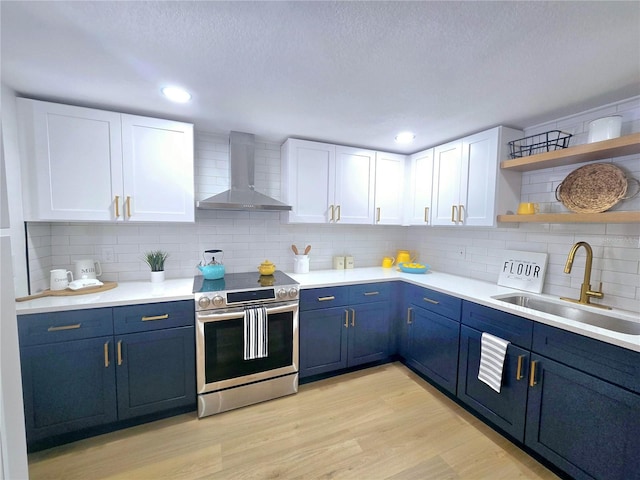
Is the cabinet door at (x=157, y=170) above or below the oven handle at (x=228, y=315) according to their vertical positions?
above

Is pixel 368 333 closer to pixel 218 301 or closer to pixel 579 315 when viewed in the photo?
pixel 218 301

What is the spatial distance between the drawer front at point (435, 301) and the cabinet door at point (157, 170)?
86.1 inches

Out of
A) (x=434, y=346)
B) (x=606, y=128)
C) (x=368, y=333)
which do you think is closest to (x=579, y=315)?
(x=434, y=346)

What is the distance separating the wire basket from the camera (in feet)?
6.98

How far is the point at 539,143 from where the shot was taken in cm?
214

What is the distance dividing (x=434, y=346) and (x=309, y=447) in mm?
1340

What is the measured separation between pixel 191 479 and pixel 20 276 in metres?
1.73

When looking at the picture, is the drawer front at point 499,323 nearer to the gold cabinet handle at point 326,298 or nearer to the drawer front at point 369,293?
the drawer front at point 369,293

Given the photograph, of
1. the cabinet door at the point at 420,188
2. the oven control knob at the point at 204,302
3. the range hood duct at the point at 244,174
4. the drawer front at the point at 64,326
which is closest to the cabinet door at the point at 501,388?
the cabinet door at the point at 420,188

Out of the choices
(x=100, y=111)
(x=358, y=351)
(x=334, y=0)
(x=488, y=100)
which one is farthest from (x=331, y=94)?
(x=358, y=351)

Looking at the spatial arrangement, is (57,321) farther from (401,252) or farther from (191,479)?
(401,252)

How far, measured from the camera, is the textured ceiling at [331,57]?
1.13 metres

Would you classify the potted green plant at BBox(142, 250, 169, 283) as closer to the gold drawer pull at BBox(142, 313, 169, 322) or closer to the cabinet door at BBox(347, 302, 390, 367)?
the gold drawer pull at BBox(142, 313, 169, 322)

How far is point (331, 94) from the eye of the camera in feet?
6.01
